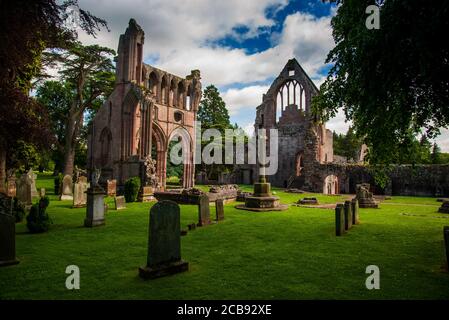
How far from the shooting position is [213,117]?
153ft

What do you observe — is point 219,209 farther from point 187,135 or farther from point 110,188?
point 187,135

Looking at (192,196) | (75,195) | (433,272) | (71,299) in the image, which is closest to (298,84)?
(192,196)

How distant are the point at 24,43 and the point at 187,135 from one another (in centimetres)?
2462

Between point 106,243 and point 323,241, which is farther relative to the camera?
point 323,241

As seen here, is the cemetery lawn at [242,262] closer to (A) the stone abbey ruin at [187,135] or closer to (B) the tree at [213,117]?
(A) the stone abbey ruin at [187,135]

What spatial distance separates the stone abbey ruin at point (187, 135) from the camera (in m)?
23.0

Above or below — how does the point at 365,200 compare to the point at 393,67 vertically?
below

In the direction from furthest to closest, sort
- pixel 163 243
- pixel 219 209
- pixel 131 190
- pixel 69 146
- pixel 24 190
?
pixel 69 146
pixel 131 190
pixel 24 190
pixel 219 209
pixel 163 243

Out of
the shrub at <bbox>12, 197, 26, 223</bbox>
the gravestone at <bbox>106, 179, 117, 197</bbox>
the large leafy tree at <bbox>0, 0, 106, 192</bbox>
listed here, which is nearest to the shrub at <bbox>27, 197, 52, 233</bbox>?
the shrub at <bbox>12, 197, 26, 223</bbox>

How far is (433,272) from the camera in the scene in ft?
16.0

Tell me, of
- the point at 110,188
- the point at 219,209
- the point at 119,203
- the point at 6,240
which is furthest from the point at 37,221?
the point at 110,188
